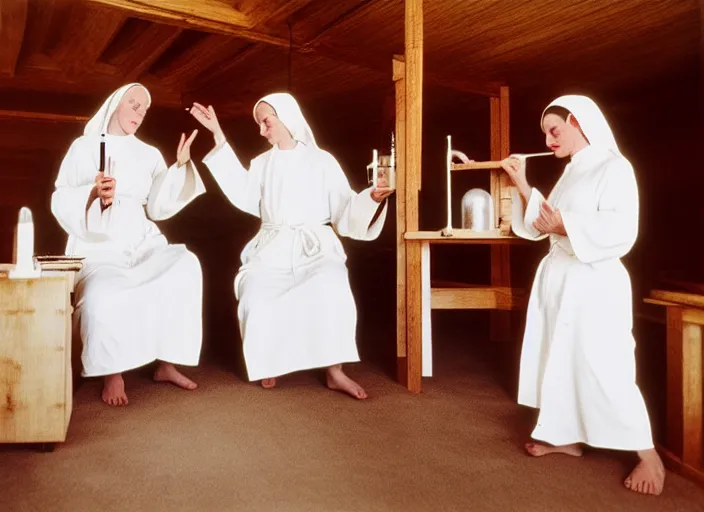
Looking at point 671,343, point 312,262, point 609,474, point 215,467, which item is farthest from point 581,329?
point 312,262

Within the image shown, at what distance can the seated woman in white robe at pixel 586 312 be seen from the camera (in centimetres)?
217

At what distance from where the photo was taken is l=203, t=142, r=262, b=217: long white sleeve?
3582 millimetres

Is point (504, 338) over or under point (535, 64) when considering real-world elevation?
under

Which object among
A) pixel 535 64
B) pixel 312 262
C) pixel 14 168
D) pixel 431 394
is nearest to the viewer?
pixel 431 394

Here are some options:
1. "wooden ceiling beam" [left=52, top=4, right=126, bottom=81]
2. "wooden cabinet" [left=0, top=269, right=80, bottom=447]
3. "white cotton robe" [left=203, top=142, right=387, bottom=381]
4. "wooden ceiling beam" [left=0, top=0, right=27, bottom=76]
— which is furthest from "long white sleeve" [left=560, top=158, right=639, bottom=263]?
"wooden ceiling beam" [left=0, top=0, right=27, bottom=76]

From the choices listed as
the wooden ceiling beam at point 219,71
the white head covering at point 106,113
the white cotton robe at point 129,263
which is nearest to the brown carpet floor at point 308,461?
the white cotton robe at point 129,263

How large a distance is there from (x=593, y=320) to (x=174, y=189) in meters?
2.36

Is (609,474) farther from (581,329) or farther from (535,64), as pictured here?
(535,64)

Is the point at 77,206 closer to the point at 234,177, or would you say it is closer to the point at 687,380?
the point at 234,177

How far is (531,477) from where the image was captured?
2.14 m

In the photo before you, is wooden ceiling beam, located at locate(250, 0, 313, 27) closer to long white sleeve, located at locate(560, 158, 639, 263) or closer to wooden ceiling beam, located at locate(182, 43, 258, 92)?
wooden ceiling beam, located at locate(182, 43, 258, 92)

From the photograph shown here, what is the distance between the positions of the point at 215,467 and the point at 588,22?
3.25m

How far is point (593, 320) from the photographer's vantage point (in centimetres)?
225

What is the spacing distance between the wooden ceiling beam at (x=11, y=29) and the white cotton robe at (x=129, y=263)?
4.13 feet
